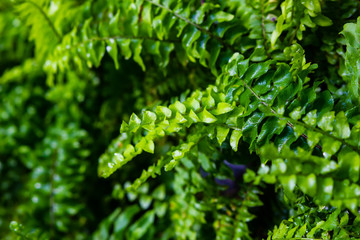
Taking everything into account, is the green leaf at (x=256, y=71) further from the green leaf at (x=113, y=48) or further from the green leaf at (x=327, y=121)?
the green leaf at (x=113, y=48)

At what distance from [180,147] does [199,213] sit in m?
0.41

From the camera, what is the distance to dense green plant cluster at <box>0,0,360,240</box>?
2.62 feet

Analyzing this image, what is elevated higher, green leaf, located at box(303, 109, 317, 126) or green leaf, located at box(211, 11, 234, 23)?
green leaf, located at box(211, 11, 234, 23)

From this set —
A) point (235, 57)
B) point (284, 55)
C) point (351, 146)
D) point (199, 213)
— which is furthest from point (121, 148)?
point (351, 146)

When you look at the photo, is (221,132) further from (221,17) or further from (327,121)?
(221,17)

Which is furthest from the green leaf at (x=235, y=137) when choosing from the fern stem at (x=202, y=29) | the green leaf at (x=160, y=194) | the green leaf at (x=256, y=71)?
the green leaf at (x=160, y=194)

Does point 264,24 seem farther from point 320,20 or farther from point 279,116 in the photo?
point 279,116

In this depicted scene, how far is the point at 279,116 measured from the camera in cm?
79

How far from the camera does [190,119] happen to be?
846 millimetres

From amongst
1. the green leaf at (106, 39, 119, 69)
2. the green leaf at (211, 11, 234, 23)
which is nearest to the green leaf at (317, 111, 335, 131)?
the green leaf at (211, 11, 234, 23)

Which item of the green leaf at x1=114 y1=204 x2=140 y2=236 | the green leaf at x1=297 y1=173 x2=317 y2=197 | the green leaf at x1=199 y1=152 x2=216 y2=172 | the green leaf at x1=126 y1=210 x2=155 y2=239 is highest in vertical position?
the green leaf at x1=297 y1=173 x2=317 y2=197

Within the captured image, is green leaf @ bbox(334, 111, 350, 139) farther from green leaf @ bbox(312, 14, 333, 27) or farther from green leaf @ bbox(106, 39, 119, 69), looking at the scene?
green leaf @ bbox(106, 39, 119, 69)

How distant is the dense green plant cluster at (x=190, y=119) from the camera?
2.62 feet

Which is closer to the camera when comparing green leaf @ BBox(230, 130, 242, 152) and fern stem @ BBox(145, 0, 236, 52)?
green leaf @ BBox(230, 130, 242, 152)
